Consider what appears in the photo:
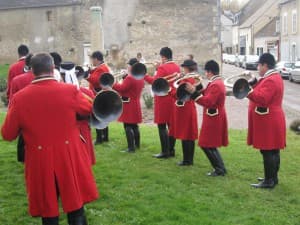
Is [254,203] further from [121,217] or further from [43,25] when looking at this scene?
[43,25]

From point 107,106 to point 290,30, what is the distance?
4513cm

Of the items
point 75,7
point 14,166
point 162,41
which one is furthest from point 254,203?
point 75,7

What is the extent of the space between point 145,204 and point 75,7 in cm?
2933

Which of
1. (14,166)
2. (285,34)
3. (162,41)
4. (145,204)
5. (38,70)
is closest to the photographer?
(38,70)

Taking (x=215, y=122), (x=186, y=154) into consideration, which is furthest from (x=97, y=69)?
(x=215, y=122)

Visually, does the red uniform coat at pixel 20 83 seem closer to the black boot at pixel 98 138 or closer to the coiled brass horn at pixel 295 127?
the black boot at pixel 98 138

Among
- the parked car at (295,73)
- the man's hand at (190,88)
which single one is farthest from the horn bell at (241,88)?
the parked car at (295,73)

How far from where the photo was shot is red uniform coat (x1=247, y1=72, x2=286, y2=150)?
6.82 m

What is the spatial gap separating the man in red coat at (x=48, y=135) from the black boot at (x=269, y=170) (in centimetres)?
338

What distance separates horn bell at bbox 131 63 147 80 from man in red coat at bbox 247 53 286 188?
2363 mm

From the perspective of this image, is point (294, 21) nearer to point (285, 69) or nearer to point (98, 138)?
point (285, 69)

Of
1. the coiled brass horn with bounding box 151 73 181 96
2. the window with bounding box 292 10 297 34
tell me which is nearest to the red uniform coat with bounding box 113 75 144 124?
the coiled brass horn with bounding box 151 73 181 96

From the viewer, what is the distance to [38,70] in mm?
4617

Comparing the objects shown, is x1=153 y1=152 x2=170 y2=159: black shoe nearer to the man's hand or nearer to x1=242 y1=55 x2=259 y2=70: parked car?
the man's hand
